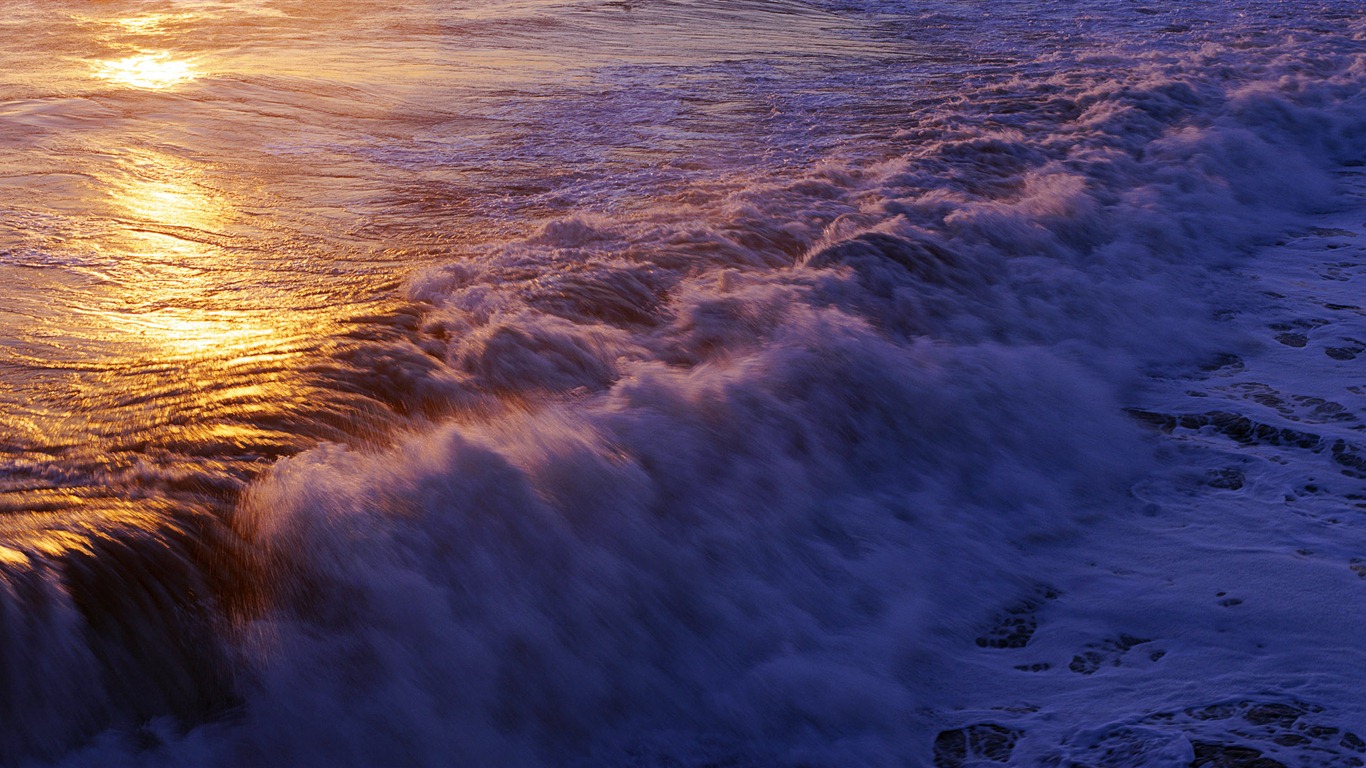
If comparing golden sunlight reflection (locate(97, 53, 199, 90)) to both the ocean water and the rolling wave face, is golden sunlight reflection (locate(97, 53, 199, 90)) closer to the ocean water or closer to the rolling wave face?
the ocean water

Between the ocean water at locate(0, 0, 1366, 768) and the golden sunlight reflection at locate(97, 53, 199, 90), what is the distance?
526 millimetres

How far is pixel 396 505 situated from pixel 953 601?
1573 millimetres

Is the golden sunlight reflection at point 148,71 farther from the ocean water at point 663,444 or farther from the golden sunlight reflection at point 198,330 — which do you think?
the golden sunlight reflection at point 198,330

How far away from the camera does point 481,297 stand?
4398mm

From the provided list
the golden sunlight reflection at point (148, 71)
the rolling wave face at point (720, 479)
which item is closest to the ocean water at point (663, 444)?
the rolling wave face at point (720, 479)

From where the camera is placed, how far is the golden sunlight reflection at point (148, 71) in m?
7.78

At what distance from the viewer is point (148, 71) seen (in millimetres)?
8141

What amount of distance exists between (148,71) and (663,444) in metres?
6.53

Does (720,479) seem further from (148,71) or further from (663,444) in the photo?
(148,71)

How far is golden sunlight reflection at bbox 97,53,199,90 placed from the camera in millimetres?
7777

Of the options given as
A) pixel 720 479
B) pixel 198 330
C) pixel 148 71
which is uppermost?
pixel 148 71

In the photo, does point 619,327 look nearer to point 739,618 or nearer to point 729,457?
point 729,457

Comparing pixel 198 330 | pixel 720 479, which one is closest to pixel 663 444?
pixel 720 479

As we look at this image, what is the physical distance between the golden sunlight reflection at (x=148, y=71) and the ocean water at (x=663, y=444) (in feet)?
1.73
